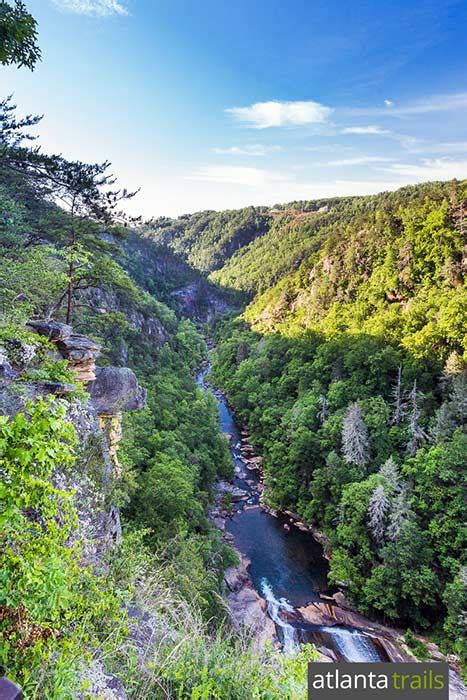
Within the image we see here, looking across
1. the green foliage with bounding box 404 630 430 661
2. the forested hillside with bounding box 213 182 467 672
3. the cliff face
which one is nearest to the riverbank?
the green foliage with bounding box 404 630 430 661

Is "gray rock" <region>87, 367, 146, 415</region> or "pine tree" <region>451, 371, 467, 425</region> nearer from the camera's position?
"gray rock" <region>87, 367, 146, 415</region>

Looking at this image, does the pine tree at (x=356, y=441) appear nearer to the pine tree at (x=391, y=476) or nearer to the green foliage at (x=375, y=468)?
the green foliage at (x=375, y=468)

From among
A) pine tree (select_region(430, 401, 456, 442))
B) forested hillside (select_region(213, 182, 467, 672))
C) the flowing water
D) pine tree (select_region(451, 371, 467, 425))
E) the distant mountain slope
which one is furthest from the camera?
the distant mountain slope

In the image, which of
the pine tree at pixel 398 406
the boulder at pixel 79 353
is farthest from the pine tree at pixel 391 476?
the boulder at pixel 79 353

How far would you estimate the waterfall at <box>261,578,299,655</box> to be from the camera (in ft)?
62.5

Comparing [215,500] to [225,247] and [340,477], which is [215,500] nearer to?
[340,477]

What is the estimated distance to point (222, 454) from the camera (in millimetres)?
33094

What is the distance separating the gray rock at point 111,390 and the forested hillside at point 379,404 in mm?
17193

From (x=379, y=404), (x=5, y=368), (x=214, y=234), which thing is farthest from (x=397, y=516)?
(x=214, y=234)

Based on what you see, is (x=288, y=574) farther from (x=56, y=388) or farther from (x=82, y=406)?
(x=56, y=388)

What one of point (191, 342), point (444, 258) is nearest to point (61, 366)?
point (444, 258)

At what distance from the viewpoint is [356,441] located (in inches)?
1122

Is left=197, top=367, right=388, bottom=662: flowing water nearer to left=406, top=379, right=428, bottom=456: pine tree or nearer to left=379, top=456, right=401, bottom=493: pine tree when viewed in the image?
left=379, top=456, right=401, bottom=493: pine tree

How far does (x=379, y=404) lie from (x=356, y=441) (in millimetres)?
5241
